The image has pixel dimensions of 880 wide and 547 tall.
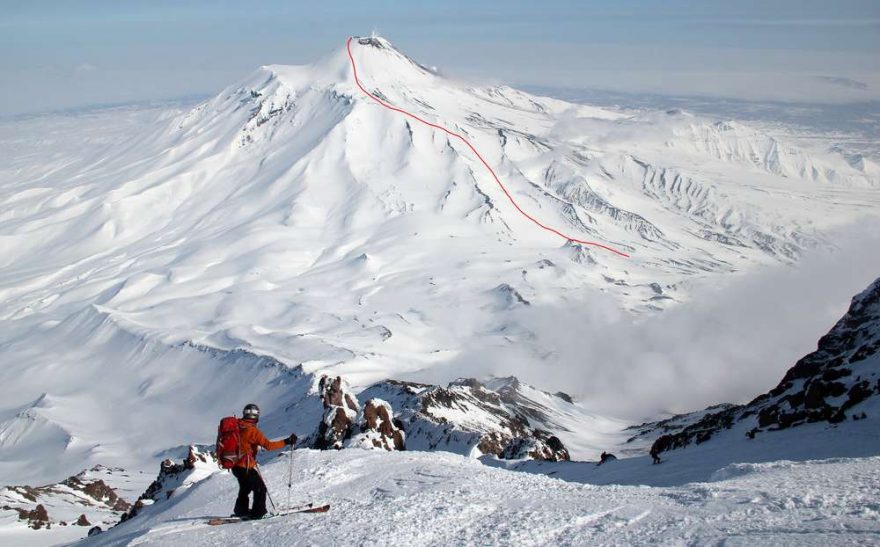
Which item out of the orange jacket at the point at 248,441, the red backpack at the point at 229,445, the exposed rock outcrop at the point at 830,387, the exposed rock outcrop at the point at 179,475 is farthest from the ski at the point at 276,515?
the exposed rock outcrop at the point at 830,387

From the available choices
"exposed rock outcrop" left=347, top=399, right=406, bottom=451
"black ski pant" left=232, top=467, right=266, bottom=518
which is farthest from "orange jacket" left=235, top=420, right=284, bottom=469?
"exposed rock outcrop" left=347, top=399, right=406, bottom=451

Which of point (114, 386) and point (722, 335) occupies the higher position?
point (722, 335)

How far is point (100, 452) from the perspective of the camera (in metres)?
103

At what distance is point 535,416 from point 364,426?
63.5 metres

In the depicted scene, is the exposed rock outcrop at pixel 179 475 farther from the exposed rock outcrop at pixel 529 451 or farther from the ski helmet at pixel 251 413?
the exposed rock outcrop at pixel 529 451

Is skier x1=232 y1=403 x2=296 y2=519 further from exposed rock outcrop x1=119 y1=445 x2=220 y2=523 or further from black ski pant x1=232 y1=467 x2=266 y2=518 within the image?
exposed rock outcrop x1=119 y1=445 x2=220 y2=523

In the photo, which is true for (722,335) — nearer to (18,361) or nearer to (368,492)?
(18,361)

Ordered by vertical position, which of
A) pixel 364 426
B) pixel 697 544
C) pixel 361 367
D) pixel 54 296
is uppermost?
pixel 54 296

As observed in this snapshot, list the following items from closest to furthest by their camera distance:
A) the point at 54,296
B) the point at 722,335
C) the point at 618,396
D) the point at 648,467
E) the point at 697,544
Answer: the point at 697,544 < the point at 648,467 < the point at 618,396 < the point at 54,296 < the point at 722,335

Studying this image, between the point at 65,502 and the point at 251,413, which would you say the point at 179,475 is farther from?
the point at 65,502

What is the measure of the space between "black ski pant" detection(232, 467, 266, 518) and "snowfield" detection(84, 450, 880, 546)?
30 cm

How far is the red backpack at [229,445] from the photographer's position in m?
14.7

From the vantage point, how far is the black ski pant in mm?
15094

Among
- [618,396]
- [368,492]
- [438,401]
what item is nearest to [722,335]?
[618,396]
